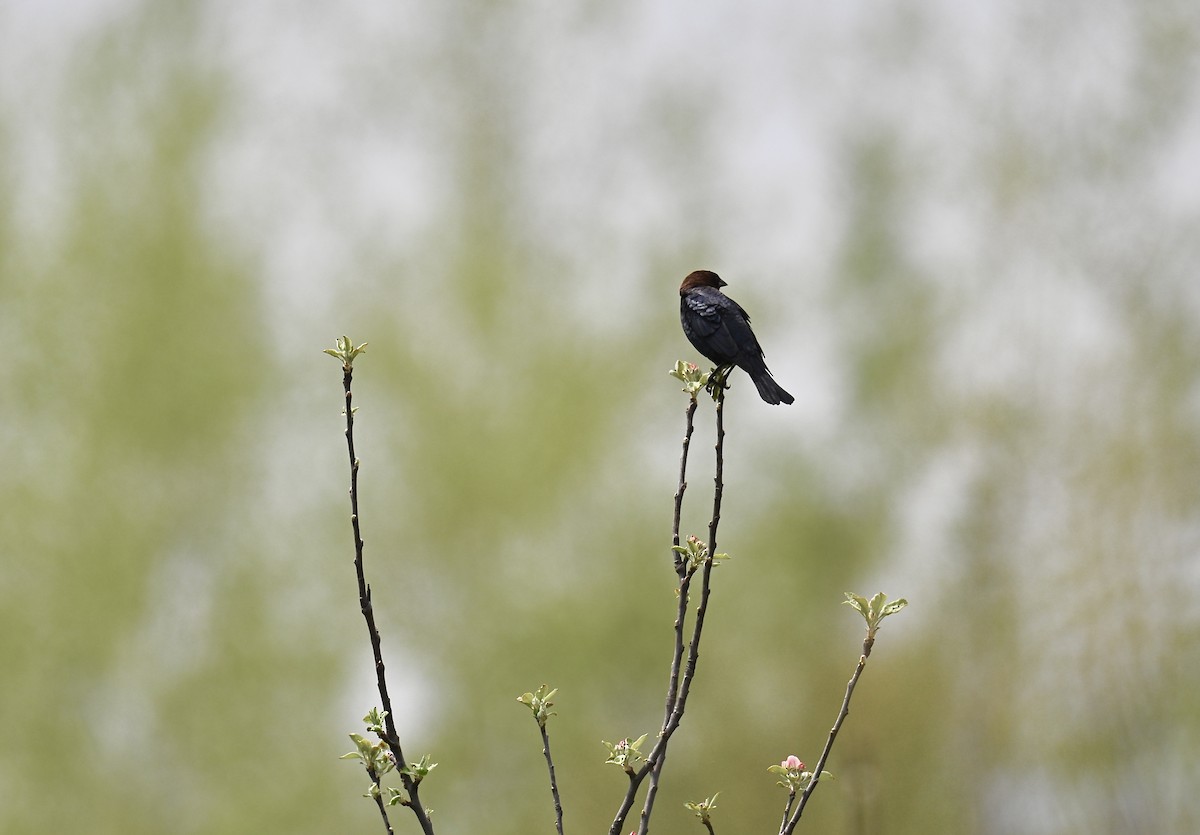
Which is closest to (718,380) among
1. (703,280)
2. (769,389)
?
(769,389)

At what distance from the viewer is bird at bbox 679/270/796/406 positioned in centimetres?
198

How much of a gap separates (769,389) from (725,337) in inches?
5.7

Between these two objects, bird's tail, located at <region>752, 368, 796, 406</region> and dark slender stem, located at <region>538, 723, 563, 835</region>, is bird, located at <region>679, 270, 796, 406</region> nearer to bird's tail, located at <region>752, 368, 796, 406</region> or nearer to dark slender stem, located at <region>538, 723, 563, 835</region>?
bird's tail, located at <region>752, 368, 796, 406</region>

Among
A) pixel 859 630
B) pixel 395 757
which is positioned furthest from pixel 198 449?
pixel 395 757

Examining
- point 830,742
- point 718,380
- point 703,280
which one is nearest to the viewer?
point 830,742

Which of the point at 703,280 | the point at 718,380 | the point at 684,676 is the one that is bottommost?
the point at 684,676

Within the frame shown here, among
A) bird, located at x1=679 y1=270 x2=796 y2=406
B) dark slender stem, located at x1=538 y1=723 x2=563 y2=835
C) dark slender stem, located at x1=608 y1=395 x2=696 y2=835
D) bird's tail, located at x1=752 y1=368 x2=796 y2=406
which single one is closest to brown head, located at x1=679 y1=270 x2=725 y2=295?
bird, located at x1=679 y1=270 x2=796 y2=406

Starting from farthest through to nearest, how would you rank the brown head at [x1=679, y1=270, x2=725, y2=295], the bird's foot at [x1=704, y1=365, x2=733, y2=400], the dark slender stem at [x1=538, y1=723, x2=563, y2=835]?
the brown head at [x1=679, y1=270, x2=725, y2=295] → the bird's foot at [x1=704, y1=365, x2=733, y2=400] → the dark slender stem at [x1=538, y1=723, x2=563, y2=835]

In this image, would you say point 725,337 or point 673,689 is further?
point 725,337

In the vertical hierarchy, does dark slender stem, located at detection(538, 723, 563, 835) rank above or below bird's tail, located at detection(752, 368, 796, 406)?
below

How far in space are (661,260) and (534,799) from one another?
3.84m

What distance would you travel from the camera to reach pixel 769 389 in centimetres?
198

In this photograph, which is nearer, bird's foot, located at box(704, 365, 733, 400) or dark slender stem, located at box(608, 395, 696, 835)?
dark slender stem, located at box(608, 395, 696, 835)

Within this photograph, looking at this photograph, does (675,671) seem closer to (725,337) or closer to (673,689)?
(673,689)
